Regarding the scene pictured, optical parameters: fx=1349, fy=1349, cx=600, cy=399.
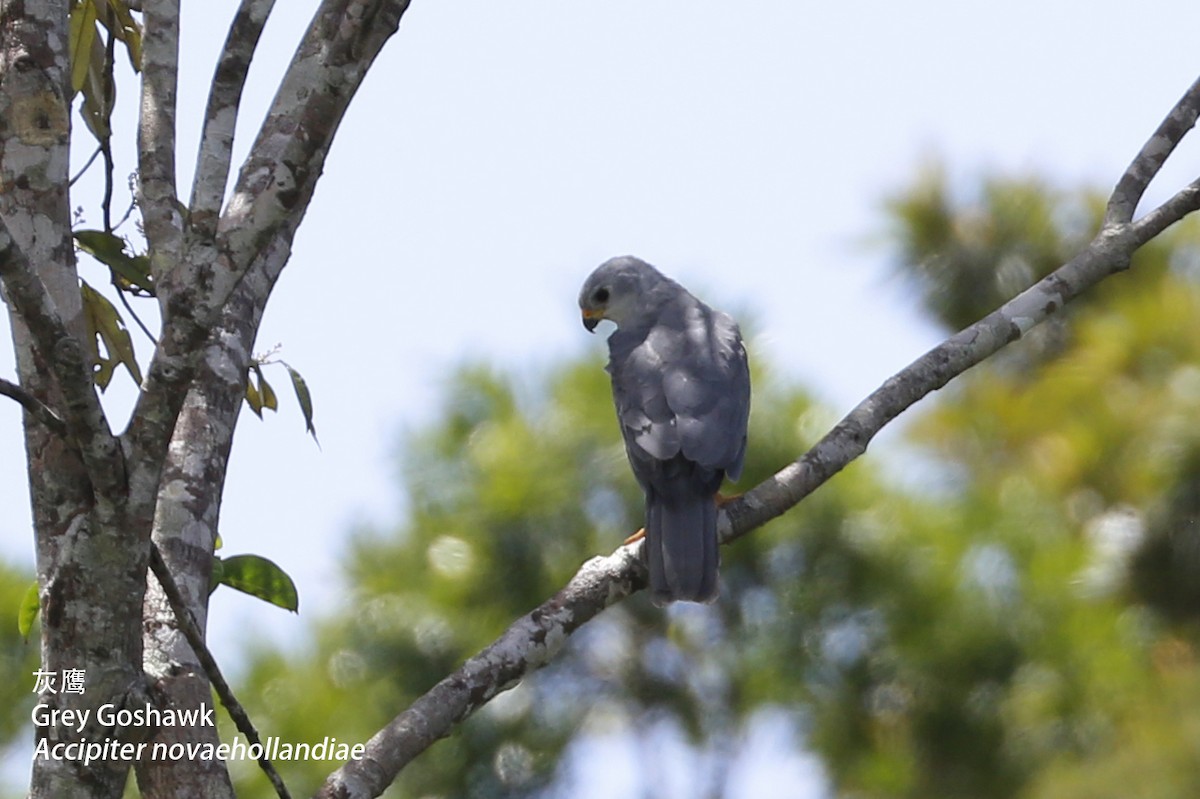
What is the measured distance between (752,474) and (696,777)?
1.69 m

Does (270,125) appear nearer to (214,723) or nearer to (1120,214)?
(214,723)

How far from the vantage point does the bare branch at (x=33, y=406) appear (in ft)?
6.50

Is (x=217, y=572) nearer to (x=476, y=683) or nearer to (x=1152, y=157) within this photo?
(x=476, y=683)

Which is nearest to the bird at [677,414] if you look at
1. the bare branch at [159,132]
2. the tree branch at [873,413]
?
the tree branch at [873,413]

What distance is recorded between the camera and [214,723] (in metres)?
2.42

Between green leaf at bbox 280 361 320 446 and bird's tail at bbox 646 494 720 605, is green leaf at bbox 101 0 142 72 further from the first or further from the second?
bird's tail at bbox 646 494 720 605

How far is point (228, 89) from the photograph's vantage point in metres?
2.59

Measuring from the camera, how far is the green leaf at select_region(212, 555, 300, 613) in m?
2.68

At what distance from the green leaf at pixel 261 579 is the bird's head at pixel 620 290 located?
8.32ft

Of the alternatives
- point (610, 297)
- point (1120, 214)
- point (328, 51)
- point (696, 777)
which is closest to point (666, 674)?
point (696, 777)

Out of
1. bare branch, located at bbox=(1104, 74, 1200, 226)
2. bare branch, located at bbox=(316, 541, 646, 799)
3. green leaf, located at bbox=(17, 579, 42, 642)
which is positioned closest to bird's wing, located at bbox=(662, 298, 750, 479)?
bare branch, located at bbox=(316, 541, 646, 799)

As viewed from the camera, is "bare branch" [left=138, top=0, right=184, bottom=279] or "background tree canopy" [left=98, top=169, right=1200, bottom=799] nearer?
"bare branch" [left=138, top=0, right=184, bottom=279]

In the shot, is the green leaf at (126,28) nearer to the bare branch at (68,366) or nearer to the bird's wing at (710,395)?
the bare branch at (68,366)

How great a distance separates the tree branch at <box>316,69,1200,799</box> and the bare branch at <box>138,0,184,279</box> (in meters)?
1.02
